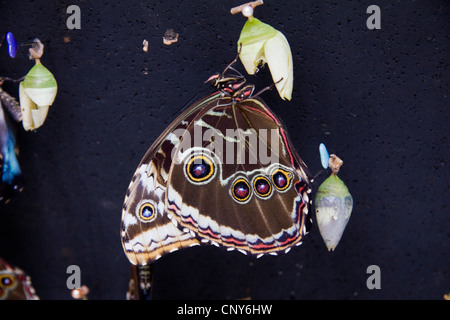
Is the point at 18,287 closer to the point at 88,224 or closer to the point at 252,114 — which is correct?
the point at 88,224

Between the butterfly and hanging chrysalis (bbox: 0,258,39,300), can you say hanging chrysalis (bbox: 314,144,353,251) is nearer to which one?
the butterfly

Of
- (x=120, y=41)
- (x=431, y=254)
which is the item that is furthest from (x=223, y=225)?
(x=431, y=254)

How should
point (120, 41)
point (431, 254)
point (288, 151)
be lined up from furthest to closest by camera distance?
point (431, 254), point (120, 41), point (288, 151)

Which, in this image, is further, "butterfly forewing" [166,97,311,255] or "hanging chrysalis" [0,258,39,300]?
"hanging chrysalis" [0,258,39,300]

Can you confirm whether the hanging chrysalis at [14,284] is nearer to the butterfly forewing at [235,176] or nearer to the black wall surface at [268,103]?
the black wall surface at [268,103]

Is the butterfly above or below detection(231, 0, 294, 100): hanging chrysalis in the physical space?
below

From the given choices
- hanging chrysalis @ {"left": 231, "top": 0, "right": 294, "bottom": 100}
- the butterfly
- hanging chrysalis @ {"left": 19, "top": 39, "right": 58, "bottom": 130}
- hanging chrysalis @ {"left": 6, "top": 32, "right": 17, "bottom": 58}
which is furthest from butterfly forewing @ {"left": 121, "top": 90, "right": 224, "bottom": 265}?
hanging chrysalis @ {"left": 6, "top": 32, "right": 17, "bottom": 58}

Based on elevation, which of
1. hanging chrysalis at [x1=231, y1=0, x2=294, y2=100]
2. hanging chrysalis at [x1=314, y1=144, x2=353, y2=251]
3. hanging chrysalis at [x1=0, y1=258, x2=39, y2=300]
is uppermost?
hanging chrysalis at [x1=231, y1=0, x2=294, y2=100]
